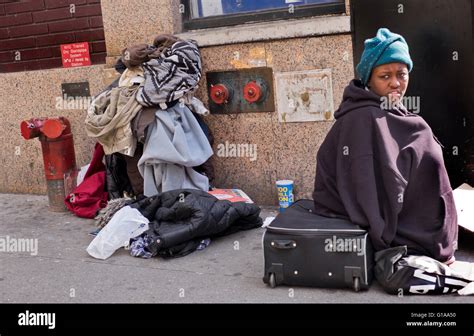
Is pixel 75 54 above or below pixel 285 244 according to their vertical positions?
above

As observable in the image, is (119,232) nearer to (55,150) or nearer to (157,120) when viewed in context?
(157,120)

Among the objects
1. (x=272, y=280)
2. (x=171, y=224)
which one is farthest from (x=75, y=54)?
(x=272, y=280)

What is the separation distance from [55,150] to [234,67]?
176 cm

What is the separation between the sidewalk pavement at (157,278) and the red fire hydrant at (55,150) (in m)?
0.73

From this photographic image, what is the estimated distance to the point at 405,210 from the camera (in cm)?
385

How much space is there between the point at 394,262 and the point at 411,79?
178 cm

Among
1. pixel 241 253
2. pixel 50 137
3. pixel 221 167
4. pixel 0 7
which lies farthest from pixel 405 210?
pixel 0 7

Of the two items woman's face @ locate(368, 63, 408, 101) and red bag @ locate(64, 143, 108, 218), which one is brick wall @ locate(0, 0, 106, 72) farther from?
woman's face @ locate(368, 63, 408, 101)

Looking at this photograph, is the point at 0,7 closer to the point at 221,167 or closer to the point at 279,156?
the point at 221,167

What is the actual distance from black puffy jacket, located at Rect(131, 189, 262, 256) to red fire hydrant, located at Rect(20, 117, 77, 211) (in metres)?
1.28

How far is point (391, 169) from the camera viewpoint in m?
3.72

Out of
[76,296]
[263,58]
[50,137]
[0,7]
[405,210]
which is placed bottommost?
[76,296]

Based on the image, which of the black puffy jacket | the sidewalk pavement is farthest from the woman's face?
the black puffy jacket

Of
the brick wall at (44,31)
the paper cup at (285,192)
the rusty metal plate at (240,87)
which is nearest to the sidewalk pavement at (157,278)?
the paper cup at (285,192)
